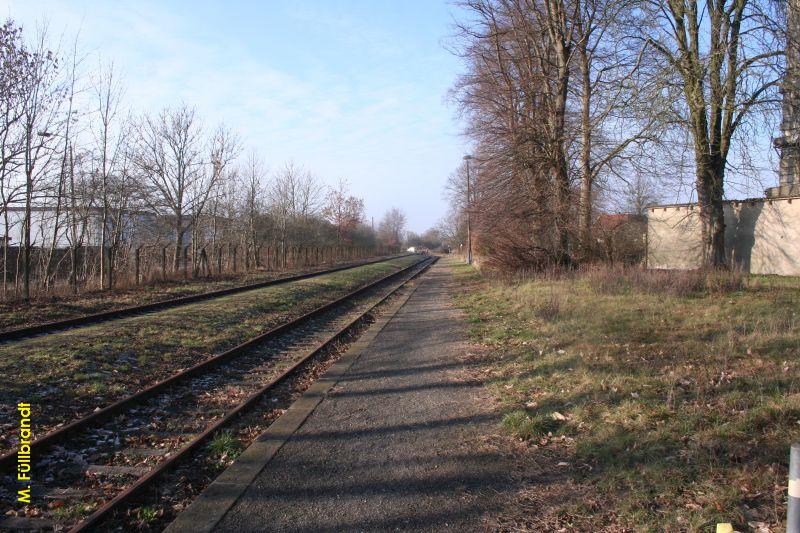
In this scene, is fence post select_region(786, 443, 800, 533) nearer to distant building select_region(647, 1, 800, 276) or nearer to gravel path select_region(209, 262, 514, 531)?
gravel path select_region(209, 262, 514, 531)

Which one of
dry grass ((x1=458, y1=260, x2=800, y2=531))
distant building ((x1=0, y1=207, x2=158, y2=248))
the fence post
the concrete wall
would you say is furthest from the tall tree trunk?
distant building ((x1=0, y1=207, x2=158, y2=248))

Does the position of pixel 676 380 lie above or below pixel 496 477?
above

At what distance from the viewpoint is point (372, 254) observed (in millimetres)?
86688

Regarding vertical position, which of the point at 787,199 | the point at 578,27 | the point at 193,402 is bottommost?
the point at 193,402

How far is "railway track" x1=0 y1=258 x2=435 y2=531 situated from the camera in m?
4.05

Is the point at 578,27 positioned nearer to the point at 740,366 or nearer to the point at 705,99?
the point at 705,99

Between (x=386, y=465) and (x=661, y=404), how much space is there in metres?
2.92

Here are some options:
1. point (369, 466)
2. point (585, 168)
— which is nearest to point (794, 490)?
point (369, 466)

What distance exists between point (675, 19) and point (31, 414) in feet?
58.2

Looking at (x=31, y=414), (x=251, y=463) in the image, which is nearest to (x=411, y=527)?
(x=251, y=463)

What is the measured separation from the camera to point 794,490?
8.11ft

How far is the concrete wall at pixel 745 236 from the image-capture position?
2167 cm

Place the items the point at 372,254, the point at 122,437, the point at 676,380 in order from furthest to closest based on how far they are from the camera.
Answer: the point at 372,254 < the point at 676,380 < the point at 122,437

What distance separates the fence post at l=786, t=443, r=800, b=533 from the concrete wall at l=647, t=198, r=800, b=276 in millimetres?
19578
